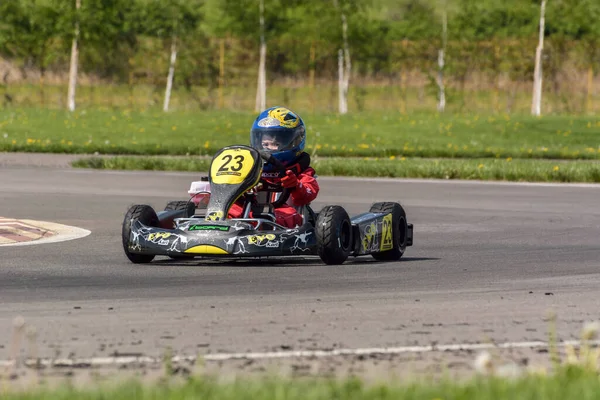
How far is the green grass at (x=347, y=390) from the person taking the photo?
5230mm

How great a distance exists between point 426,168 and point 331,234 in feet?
47.7

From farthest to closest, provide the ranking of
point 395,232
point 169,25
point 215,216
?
point 169,25 < point 395,232 < point 215,216

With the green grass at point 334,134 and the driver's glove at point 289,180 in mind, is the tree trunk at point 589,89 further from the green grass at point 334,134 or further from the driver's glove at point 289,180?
the driver's glove at point 289,180

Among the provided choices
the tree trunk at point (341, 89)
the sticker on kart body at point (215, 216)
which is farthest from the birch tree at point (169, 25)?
the sticker on kart body at point (215, 216)

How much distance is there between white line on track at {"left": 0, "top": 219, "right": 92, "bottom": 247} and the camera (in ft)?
44.9

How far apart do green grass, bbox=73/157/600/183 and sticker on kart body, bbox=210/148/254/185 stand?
13789mm

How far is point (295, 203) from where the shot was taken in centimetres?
1233

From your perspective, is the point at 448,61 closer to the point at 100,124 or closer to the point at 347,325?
the point at 100,124

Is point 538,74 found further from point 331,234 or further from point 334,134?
point 331,234

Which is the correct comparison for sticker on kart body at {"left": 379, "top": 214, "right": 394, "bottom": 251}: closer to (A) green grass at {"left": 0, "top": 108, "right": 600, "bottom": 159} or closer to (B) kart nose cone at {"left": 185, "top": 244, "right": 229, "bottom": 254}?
(B) kart nose cone at {"left": 185, "top": 244, "right": 229, "bottom": 254}

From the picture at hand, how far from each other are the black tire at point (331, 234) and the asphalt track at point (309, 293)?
132 millimetres

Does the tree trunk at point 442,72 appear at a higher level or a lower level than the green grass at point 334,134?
higher

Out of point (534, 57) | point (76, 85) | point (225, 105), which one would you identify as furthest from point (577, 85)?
point (76, 85)

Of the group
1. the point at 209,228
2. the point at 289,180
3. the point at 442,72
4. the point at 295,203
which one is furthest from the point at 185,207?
the point at 442,72
